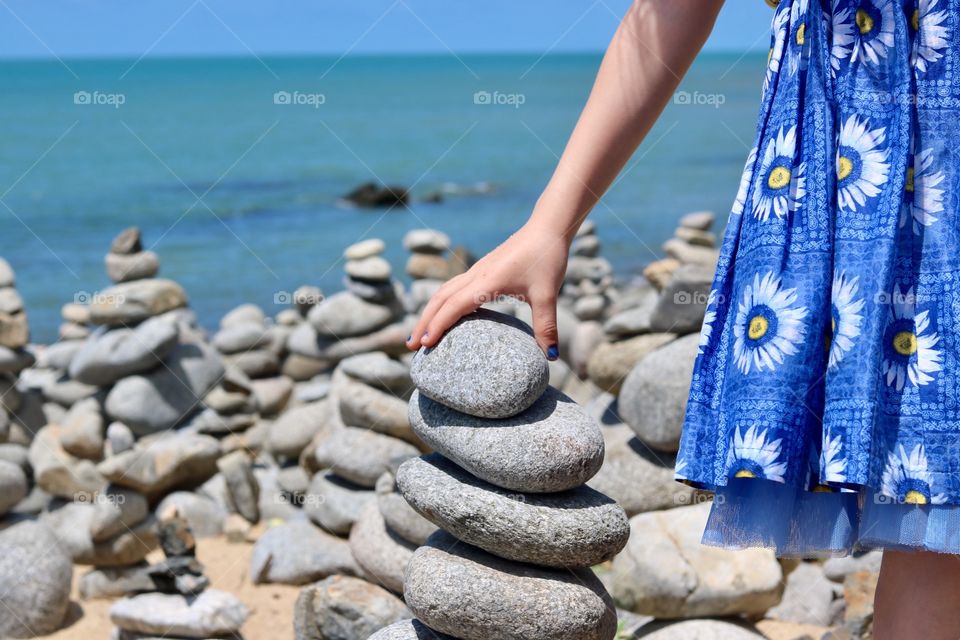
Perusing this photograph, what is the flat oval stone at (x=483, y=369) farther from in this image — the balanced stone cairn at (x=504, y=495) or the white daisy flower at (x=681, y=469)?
the white daisy flower at (x=681, y=469)

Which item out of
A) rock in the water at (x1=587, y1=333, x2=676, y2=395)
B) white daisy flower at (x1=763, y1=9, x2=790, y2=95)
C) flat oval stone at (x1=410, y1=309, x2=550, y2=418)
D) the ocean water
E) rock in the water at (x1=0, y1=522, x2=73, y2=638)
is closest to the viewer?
white daisy flower at (x1=763, y1=9, x2=790, y2=95)

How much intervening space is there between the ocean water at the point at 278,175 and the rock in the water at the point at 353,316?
1185mm

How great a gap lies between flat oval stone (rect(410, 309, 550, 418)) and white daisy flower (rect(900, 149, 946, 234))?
100 centimetres

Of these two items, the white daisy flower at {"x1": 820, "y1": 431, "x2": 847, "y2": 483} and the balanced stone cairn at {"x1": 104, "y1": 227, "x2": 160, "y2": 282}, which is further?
the balanced stone cairn at {"x1": 104, "y1": 227, "x2": 160, "y2": 282}

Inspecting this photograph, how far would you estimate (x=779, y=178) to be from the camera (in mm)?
1733

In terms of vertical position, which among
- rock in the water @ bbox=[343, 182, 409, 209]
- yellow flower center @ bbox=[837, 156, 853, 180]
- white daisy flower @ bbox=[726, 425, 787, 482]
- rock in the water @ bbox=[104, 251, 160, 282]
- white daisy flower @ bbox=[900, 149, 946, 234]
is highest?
rock in the water @ bbox=[343, 182, 409, 209]

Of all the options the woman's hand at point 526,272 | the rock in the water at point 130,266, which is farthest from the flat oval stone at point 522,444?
the rock in the water at point 130,266

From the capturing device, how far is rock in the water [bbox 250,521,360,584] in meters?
4.70

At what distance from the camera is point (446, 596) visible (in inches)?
98.3

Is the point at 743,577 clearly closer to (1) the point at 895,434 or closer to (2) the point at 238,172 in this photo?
(1) the point at 895,434

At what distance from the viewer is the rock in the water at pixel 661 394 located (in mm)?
4137

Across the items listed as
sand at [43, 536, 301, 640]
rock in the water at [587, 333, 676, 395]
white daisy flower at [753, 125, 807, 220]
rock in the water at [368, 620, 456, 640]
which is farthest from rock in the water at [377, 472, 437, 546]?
white daisy flower at [753, 125, 807, 220]

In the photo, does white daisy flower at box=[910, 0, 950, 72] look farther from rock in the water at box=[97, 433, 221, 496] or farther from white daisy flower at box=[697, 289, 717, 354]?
rock in the water at box=[97, 433, 221, 496]

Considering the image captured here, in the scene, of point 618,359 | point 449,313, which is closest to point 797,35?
point 449,313
